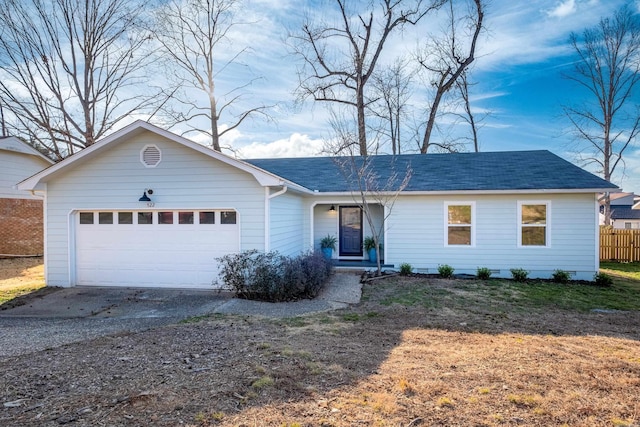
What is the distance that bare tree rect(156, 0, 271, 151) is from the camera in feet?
69.1

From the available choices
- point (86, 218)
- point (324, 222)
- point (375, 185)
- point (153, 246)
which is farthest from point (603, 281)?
point (86, 218)

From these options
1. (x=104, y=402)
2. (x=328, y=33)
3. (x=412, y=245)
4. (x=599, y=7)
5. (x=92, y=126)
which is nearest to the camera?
(x=104, y=402)

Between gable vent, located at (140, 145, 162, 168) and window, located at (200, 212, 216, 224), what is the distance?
5.46 feet

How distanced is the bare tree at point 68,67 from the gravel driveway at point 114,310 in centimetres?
1364

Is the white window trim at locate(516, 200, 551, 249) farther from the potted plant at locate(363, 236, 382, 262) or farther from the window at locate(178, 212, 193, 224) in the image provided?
the window at locate(178, 212, 193, 224)

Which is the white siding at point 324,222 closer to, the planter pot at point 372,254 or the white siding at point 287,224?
the white siding at point 287,224

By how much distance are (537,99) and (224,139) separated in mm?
16591

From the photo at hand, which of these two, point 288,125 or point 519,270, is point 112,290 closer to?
point 519,270

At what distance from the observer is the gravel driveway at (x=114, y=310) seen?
591 cm

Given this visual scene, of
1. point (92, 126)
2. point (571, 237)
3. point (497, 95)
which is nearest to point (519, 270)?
point (571, 237)

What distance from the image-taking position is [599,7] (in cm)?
1725

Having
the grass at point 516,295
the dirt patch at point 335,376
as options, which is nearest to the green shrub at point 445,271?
the grass at point 516,295

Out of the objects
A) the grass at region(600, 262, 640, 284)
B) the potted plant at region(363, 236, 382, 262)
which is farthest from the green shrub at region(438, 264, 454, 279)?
the grass at region(600, 262, 640, 284)

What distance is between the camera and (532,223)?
444 inches
